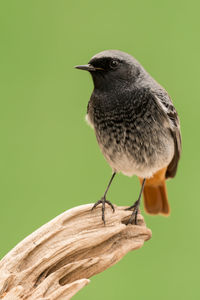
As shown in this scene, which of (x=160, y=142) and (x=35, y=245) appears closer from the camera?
(x=35, y=245)

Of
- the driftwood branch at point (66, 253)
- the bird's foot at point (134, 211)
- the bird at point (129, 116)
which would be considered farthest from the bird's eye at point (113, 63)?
the bird's foot at point (134, 211)

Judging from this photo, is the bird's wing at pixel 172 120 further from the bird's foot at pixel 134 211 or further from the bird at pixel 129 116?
the bird's foot at pixel 134 211

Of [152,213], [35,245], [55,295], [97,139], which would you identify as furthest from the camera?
[152,213]

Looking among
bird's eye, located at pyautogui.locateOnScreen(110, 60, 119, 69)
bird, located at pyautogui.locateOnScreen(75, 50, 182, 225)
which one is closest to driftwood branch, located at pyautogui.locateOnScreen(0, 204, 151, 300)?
bird, located at pyautogui.locateOnScreen(75, 50, 182, 225)

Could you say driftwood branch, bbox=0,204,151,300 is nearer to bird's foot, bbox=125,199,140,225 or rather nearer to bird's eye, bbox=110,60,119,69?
bird's foot, bbox=125,199,140,225

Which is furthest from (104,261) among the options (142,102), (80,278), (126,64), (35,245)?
(126,64)

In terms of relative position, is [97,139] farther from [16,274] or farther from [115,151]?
[16,274]
